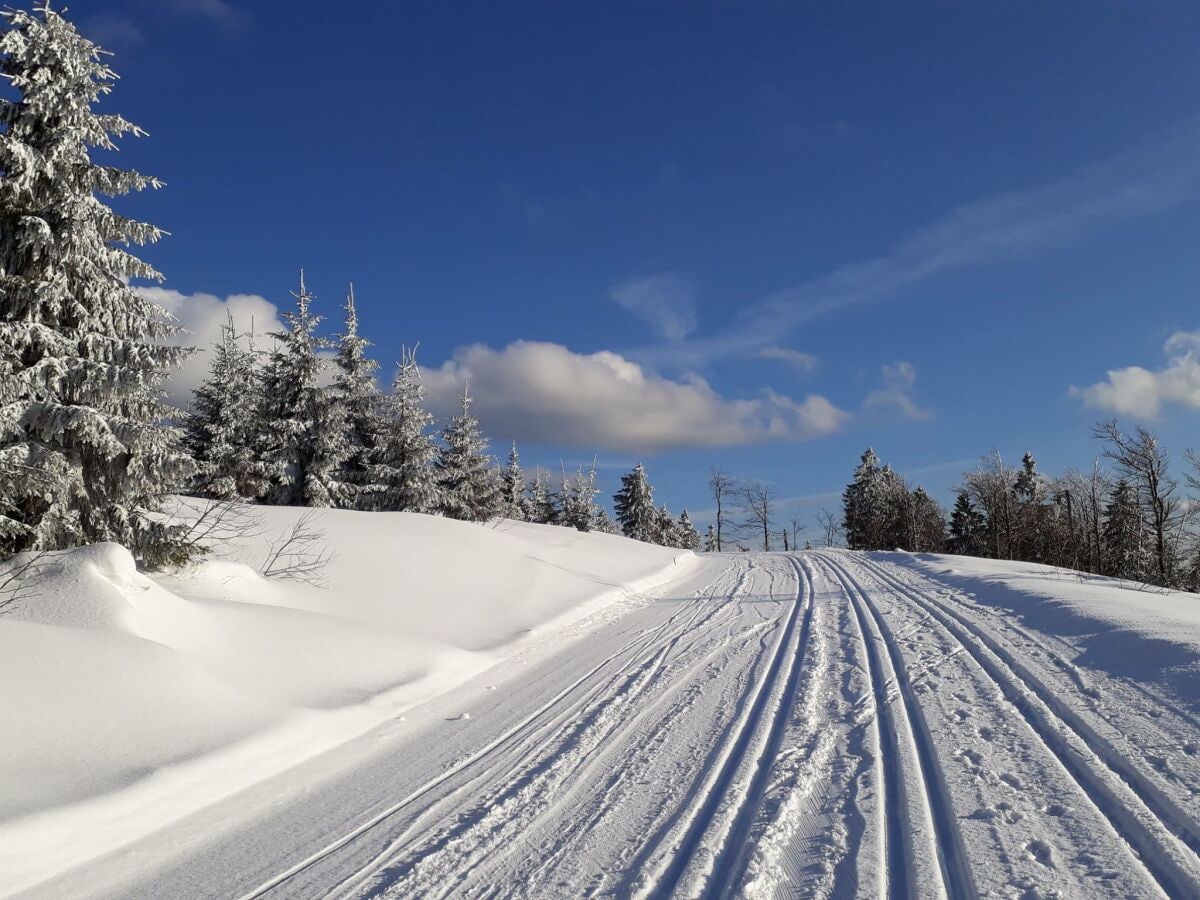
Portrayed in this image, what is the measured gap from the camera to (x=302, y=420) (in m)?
25.1

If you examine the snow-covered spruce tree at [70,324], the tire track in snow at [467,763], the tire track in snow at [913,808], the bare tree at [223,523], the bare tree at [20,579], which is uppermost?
the snow-covered spruce tree at [70,324]

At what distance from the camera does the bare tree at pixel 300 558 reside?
1241cm

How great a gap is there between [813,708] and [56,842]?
5.82m

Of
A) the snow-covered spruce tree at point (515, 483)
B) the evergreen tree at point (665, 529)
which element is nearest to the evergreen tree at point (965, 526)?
the evergreen tree at point (665, 529)

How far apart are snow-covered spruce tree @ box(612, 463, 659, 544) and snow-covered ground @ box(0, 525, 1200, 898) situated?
49.7 meters

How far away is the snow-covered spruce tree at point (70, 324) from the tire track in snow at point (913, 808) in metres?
9.61

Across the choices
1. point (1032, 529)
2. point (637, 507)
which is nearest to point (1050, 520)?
point (1032, 529)

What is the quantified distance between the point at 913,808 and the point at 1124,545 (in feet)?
140

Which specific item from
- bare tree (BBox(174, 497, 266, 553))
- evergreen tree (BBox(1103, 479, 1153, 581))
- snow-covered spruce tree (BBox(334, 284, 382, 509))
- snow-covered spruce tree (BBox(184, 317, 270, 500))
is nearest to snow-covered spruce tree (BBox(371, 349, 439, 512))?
snow-covered spruce tree (BBox(334, 284, 382, 509))

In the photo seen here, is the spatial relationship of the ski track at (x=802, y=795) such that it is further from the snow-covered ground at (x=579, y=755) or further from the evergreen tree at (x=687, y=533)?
the evergreen tree at (x=687, y=533)

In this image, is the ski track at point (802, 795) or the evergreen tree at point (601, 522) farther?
the evergreen tree at point (601, 522)

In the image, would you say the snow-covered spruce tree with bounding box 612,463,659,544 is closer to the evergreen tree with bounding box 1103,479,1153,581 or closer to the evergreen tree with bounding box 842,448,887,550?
the evergreen tree with bounding box 842,448,887,550

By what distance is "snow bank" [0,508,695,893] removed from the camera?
4.70 metres

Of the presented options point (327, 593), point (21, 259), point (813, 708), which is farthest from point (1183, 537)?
point (21, 259)
